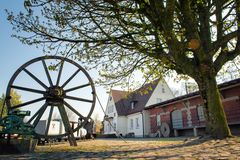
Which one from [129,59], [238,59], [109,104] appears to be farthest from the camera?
[109,104]

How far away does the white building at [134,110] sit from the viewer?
2883 centimetres

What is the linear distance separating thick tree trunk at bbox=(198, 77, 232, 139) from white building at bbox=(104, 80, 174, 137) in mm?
18794

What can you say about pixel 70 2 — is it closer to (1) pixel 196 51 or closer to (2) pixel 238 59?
(1) pixel 196 51

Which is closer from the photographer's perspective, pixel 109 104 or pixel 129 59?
pixel 129 59

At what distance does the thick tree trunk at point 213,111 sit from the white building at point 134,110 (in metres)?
18.8

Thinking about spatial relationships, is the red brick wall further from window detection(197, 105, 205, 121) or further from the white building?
the white building

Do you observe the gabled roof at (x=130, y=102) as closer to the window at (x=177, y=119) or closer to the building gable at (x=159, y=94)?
the building gable at (x=159, y=94)

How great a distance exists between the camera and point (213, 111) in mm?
7664

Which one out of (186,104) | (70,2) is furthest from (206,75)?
(186,104)

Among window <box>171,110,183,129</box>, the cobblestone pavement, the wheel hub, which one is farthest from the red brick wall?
the wheel hub

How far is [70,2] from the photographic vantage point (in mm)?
7035

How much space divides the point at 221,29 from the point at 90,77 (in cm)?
635

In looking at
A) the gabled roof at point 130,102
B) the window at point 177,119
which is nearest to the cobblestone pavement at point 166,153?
the window at point 177,119

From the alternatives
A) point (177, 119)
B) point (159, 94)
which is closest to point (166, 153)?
point (177, 119)
